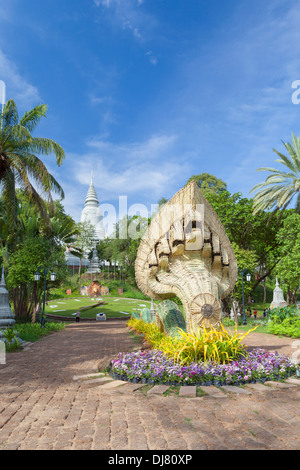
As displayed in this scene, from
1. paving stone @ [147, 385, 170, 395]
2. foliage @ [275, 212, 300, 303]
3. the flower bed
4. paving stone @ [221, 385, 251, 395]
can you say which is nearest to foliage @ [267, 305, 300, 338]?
foliage @ [275, 212, 300, 303]

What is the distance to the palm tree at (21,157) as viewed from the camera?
471 inches

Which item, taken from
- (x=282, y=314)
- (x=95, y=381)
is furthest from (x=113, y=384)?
(x=282, y=314)

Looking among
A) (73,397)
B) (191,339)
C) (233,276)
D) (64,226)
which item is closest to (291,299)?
(64,226)

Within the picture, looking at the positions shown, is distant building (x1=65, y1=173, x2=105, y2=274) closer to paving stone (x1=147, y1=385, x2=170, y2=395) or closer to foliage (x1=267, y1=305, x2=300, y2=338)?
foliage (x1=267, y1=305, x2=300, y2=338)

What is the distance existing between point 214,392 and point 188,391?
1.30 feet

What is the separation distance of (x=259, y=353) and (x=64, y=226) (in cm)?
1754

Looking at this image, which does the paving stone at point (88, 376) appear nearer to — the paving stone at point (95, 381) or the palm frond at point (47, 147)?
the paving stone at point (95, 381)

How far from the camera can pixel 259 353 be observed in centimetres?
668

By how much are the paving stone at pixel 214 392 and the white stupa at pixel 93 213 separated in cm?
5532

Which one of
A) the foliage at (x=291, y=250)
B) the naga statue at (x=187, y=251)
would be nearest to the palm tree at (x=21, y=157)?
the naga statue at (x=187, y=251)

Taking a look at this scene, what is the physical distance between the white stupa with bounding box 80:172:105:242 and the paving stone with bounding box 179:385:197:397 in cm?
5529

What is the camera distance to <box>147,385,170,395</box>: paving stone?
15.7 ft
